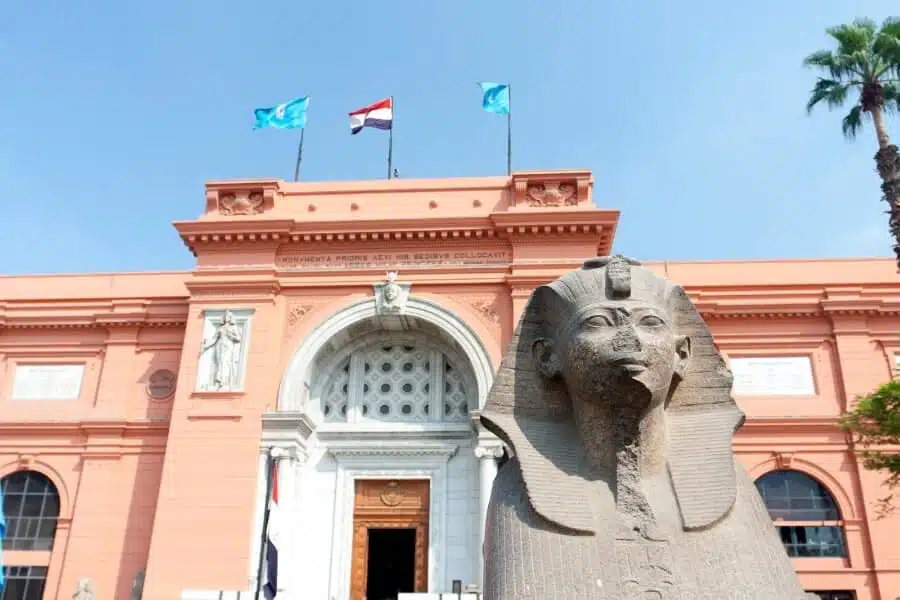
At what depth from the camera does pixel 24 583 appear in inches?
621

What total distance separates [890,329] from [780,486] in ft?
13.4

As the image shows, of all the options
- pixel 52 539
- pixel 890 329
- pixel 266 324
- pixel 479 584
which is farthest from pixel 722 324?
pixel 52 539

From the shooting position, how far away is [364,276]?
53.0 feet

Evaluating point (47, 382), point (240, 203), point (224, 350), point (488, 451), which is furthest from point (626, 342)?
point (47, 382)

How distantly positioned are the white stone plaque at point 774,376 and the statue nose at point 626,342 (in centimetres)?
1423

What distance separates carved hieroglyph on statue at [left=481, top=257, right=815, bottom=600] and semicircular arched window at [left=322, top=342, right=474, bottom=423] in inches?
502

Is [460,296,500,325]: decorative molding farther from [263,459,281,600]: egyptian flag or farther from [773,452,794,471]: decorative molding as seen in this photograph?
[773,452,794,471]: decorative molding

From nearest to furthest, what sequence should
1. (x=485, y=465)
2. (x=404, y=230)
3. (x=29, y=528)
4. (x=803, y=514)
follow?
1. (x=485, y=465)
2. (x=803, y=514)
3. (x=404, y=230)
4. (x=29, y=528)

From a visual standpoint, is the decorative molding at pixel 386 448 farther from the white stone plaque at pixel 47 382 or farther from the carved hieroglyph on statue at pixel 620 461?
the carved hieroglyph on statue at pixel 620 461

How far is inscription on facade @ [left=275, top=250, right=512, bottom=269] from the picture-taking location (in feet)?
53.0

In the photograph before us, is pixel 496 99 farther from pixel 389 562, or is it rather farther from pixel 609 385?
pixel 609 385

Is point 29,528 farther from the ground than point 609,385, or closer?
farther from the ground

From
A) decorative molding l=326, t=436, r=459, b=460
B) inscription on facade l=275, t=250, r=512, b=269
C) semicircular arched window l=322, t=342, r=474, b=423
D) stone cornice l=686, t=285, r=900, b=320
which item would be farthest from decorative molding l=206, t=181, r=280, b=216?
stone cornice l=686, t=285, r=900, b=320

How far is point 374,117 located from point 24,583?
12.9 meters
